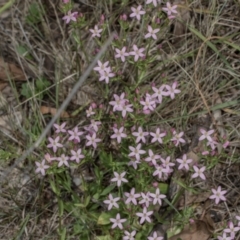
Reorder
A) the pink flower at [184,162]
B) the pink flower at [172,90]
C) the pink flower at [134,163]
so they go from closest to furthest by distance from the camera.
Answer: the pink flower at [134,163] < the pink flower at [184,162] < the pink flower at [172,90]

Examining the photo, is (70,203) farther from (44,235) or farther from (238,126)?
(238,126)

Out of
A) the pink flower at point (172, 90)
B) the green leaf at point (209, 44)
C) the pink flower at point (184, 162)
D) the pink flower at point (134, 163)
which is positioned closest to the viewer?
the pink flower at point (134, 163)

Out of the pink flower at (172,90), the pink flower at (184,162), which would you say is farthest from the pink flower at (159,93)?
the pink flower at (184,162)

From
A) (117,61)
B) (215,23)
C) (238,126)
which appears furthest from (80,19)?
(238,126)

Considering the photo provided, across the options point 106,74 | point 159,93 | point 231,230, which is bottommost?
point 231,230

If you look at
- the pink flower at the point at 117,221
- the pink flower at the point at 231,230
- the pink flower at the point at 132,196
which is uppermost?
the pink flower at the point at 132,196

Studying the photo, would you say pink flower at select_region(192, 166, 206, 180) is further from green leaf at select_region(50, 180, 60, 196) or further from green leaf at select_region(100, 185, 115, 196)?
green leaf at select_region(50, 180, 60, 196)

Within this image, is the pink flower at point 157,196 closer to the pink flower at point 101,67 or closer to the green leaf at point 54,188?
the green leaf at point 54,188

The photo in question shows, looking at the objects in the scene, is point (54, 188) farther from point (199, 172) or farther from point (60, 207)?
point (199, 172)

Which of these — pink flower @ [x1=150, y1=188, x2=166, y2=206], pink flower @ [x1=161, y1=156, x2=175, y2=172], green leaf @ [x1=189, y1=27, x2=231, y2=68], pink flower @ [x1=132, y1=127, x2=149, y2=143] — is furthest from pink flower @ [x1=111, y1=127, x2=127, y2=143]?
green leaf @ [x1=189, y1=27, x2=231, y2=68]

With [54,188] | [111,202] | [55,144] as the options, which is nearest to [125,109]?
[55,144]

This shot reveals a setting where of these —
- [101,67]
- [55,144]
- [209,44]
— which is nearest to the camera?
[55,144]

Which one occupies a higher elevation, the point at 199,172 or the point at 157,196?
the point at 199,172
